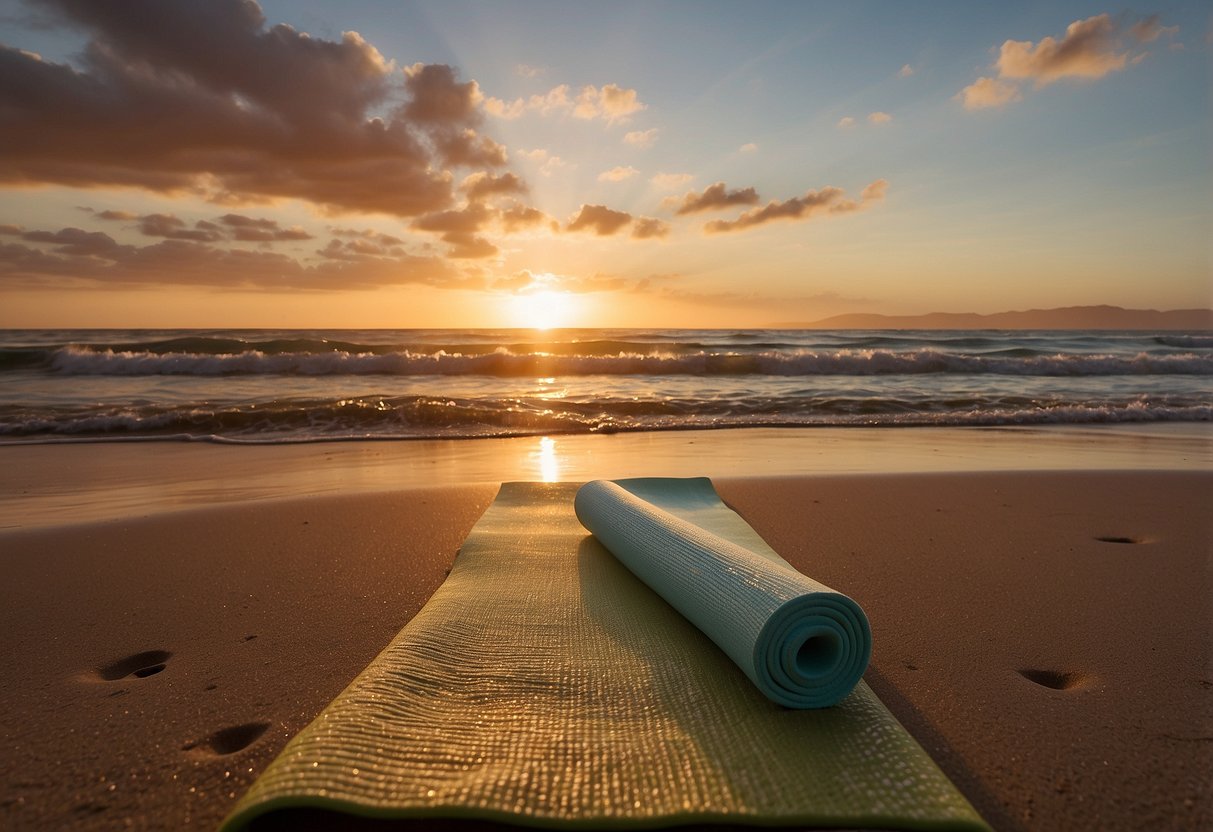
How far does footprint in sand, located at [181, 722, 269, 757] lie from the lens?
1.53m

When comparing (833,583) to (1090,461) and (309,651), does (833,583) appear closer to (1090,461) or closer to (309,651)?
(309,651)

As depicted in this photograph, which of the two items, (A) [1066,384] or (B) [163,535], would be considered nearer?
(B) [163,535]

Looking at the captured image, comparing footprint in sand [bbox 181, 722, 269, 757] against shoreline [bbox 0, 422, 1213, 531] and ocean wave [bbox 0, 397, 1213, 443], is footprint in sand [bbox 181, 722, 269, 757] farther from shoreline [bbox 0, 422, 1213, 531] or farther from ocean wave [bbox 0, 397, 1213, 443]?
ocean wave [bbox 0, 397, 1213, 443]

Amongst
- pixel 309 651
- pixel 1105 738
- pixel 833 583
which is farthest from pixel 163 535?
pixel 1105 738

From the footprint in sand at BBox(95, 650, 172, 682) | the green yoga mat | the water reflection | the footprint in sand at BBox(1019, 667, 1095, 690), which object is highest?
the green yoga mat

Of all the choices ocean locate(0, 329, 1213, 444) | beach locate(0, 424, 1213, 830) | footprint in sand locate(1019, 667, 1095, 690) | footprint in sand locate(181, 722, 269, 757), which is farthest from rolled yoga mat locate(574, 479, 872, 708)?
ocean locate(0, 329, 1213, 444)

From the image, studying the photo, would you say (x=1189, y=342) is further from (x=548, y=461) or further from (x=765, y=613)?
(x=765, y=613)

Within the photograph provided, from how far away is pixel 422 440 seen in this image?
267 inches

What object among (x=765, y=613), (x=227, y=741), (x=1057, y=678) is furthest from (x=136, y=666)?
(x=1057, y=678)

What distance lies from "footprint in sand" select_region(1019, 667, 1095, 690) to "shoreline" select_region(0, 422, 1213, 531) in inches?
114

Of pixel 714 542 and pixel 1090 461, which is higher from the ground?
pixel 714 542

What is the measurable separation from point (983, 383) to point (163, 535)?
1333 cm

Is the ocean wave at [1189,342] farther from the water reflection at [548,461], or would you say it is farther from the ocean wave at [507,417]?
the water reflection at [548,461]

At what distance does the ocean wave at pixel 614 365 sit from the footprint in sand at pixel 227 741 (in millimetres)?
13549
